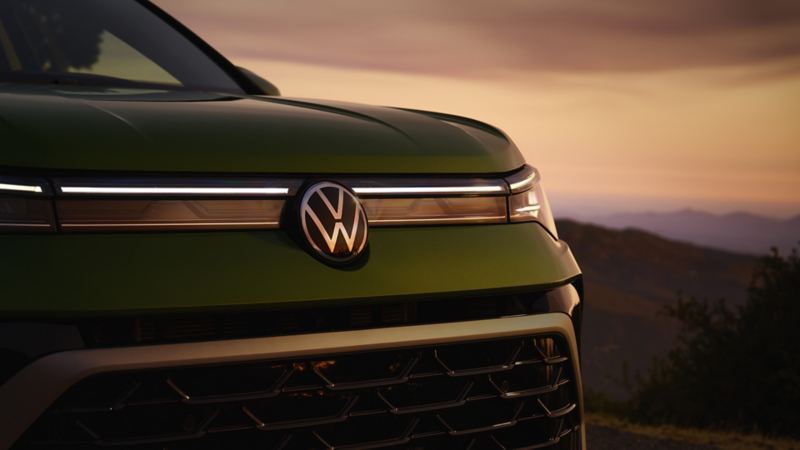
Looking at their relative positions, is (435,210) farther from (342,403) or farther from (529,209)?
(342,403)

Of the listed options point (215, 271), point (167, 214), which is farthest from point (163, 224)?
point (215, 271)

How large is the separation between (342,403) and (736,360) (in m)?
19.0

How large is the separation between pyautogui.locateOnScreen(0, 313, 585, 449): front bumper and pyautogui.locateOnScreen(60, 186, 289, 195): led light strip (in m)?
0.31

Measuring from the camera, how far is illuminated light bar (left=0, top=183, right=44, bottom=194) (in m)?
1.91

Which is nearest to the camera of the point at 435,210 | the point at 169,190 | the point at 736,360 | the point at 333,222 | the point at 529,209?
the point at 169,190

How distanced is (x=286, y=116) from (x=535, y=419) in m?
0.96

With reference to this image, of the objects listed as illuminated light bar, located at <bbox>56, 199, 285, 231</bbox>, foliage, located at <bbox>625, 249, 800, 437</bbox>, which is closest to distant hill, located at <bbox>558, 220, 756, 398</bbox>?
foliage, located at <bbox>625, 249, 800, 437</bbox>

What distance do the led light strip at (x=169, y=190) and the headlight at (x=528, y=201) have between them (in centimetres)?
69

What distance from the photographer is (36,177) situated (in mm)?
1947

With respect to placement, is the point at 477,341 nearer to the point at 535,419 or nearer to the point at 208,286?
the point at 535,419

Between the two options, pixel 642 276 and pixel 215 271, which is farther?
pixel 642 276

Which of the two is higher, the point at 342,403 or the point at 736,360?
the point at 342,403

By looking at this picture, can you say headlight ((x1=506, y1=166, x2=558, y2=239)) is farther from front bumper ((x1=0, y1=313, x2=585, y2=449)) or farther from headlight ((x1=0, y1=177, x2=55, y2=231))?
headlight ((x1=0, y1=177, x2=55, y2=231))

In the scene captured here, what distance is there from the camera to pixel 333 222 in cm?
212
